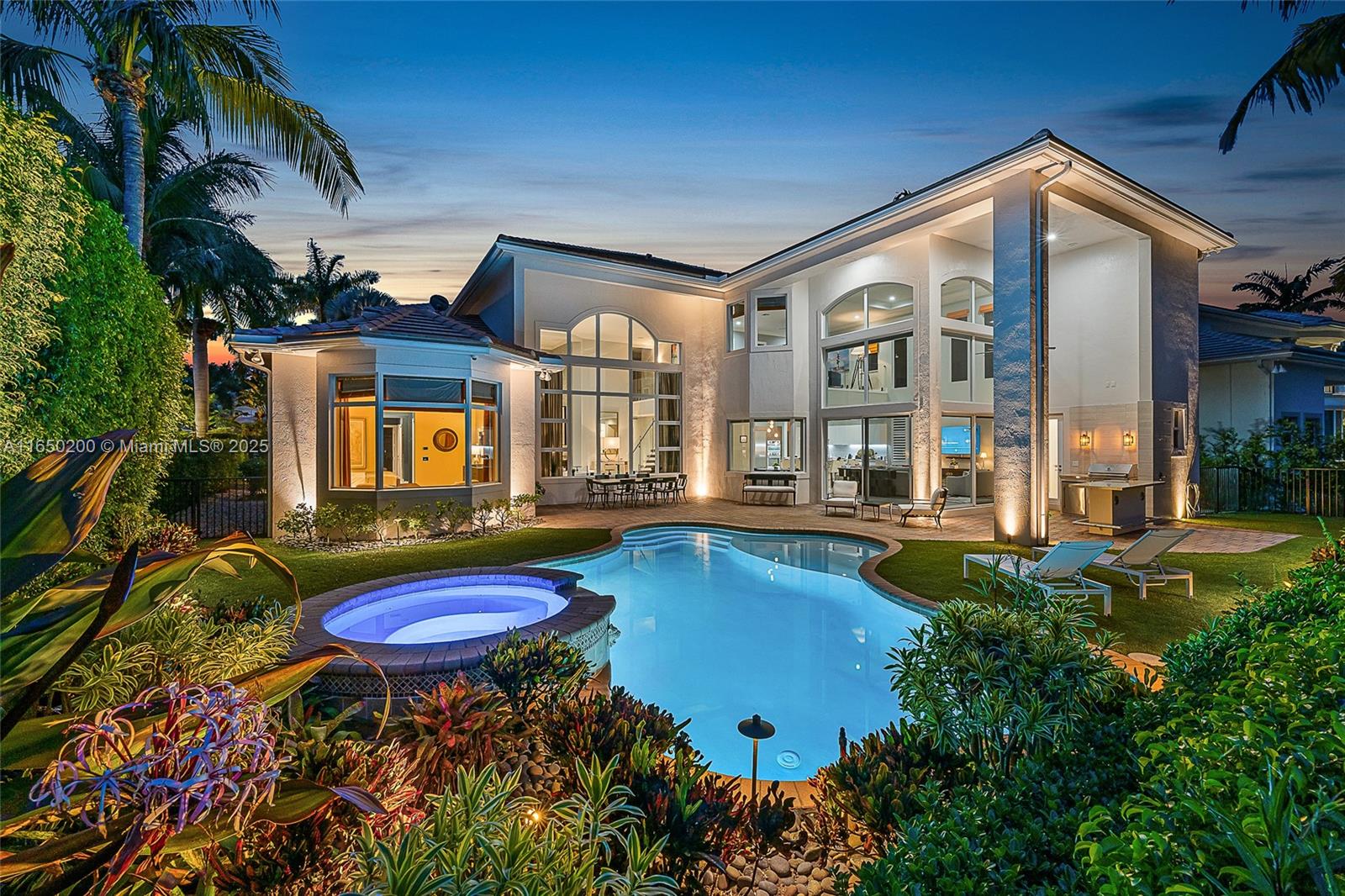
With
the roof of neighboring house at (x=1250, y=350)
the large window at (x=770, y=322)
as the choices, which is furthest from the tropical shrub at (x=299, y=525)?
the roof of neighboring house at (x=1250, y=350)

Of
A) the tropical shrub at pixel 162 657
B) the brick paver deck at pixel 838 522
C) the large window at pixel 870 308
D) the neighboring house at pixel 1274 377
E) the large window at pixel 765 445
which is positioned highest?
the large window at pixel 870 308

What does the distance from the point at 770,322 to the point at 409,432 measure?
1048cm

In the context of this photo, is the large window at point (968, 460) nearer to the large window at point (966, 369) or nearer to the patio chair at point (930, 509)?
the large window at point (966, 369)

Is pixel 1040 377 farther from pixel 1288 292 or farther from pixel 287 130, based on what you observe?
pixel 1288 292

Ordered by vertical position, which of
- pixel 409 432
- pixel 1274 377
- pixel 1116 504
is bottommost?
pixel 1116 504

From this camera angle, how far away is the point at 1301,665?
5.22 feet

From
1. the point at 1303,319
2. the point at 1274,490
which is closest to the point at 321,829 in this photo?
the point at 1274,490

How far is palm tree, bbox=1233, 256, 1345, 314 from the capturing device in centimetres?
3341

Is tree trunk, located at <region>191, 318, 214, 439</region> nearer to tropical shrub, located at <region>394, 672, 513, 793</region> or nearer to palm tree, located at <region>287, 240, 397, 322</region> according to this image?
palm tree, located at <region>287, 240, 397, 322</region>

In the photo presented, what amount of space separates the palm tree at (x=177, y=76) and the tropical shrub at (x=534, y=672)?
8294mm

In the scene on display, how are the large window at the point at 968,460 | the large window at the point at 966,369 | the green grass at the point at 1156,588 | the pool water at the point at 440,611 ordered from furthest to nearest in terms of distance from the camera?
the large window at the point at 968,460
the large window at the point at 966,369
the pool water at the point at 440,611
the green grass at the point at 1156,588

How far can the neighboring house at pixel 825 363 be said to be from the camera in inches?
409

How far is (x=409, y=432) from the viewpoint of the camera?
39.2 ft

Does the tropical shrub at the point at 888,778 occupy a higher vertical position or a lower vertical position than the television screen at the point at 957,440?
lower
